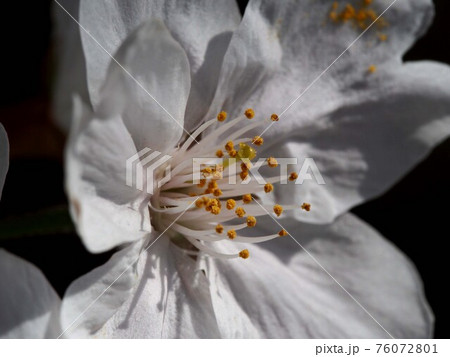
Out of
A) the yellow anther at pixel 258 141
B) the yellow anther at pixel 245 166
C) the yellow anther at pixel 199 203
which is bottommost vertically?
the yellow anther at pixel 199 203

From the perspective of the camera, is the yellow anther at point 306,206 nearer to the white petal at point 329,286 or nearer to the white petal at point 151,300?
the white petal at point 329,286

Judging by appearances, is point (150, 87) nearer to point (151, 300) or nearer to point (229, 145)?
point (229, 145)

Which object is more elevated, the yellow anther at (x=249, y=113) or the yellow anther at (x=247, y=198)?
the yellow anther at (x=249, y=113)

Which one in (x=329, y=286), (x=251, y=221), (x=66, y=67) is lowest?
(x=329, y=286)

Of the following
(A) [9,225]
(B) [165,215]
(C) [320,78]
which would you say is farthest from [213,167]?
(A) [9,225]

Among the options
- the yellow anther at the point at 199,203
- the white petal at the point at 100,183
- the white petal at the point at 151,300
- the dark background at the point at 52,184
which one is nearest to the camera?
the white petal at the point at 100,183

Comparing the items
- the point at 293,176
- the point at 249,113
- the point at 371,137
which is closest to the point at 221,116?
the point at 249,113

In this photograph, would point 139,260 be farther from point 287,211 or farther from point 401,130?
point 401,130

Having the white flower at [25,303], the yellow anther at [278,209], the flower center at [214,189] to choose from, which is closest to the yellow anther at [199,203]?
the flower center at [214,189]
